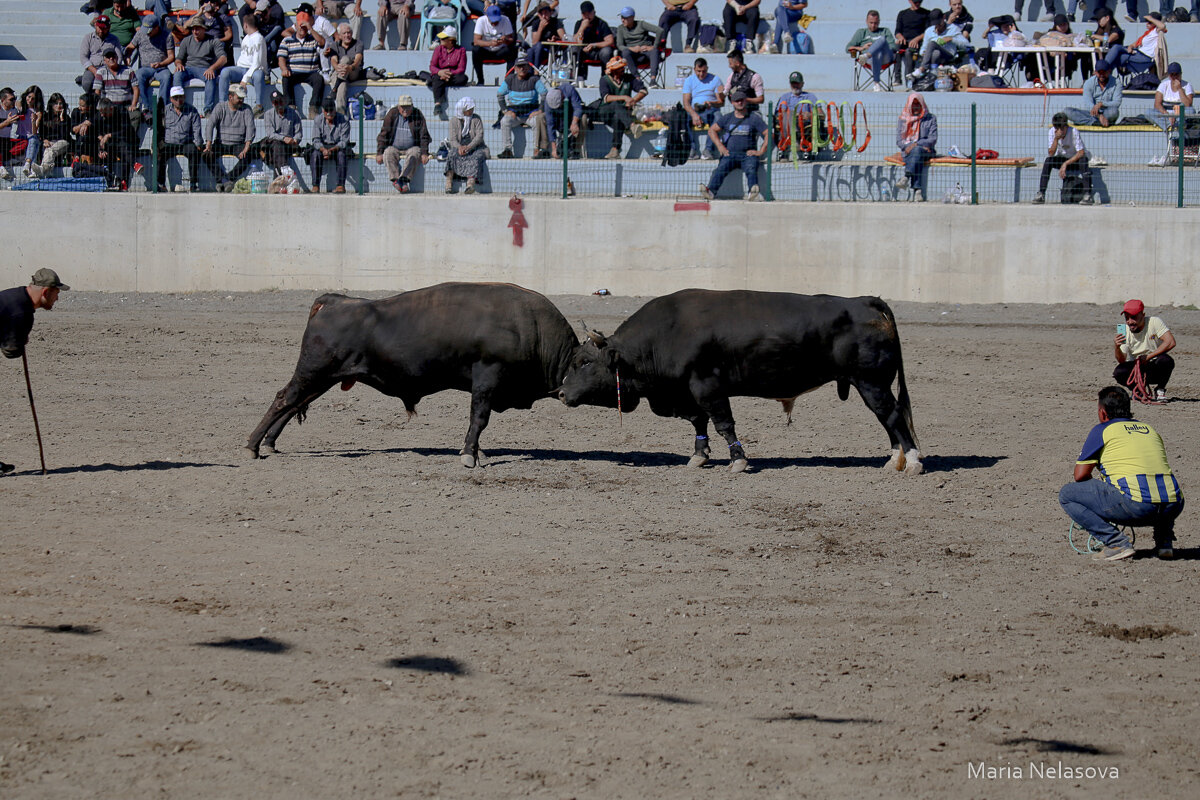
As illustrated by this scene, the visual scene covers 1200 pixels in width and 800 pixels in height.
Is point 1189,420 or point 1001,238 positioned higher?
point 1001,238

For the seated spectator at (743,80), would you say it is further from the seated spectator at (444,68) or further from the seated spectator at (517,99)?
the seated spectator at (444,68)

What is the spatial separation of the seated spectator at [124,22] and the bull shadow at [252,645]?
2080 cm

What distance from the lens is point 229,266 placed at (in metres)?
22.6

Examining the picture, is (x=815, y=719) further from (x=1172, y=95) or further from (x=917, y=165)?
(x=1172, y=95)

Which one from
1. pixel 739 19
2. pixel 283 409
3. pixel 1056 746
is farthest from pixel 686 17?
pixel 1056 746

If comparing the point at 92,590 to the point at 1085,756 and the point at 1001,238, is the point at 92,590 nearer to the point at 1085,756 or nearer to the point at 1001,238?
the point at 1085,756

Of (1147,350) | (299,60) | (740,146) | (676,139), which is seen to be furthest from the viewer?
(299,60)

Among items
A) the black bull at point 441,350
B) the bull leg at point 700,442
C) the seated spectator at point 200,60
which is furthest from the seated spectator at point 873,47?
the black bull at point 441,350

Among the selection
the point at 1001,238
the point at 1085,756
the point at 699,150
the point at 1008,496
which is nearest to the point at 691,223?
the point at 699,150

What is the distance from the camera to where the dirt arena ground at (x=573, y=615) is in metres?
5.71

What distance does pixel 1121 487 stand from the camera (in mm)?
8734

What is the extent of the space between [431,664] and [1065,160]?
672 inches

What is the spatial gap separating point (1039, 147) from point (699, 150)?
5.21 m

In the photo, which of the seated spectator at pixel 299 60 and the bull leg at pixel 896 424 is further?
the seated spectator at pixel 299 60
